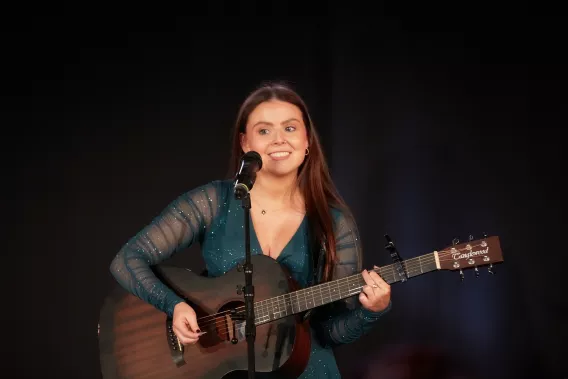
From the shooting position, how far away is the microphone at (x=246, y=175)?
2.32 m

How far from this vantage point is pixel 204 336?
108 inches

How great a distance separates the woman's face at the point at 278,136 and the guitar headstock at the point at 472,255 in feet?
2.57

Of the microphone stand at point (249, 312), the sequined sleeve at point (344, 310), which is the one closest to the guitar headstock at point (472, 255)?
the sequined sleeve at point (344, 310)

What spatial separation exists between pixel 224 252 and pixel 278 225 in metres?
0.27

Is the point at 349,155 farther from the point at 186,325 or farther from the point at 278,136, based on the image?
the point at 186,325

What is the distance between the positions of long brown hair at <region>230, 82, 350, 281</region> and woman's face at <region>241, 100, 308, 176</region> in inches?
1.3

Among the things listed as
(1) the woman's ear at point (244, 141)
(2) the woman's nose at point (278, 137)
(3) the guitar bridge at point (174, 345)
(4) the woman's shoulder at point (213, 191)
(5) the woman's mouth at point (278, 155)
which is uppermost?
(1) the woman's ear at point (244, 141)

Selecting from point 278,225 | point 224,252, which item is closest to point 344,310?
point 278,225

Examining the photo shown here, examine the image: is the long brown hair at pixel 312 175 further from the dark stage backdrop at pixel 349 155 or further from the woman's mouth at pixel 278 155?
the dark stage backdrop at pixel 349 155

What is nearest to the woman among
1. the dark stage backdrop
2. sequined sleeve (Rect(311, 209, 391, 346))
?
sequined sleeve (Rect(311, 209, 391, 346))

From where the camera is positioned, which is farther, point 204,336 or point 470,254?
point 204,336

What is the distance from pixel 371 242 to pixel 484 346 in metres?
0.91

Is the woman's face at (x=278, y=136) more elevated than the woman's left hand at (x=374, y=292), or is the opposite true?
the woman's face at (x=278, y=136)

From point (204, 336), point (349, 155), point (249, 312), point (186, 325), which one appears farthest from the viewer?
point (349, 155)
